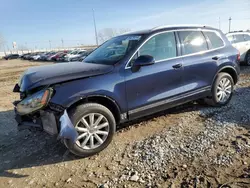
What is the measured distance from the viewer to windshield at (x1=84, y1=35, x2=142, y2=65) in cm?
377

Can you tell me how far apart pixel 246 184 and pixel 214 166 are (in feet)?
1.43

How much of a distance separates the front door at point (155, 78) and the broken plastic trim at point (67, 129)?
1021mm

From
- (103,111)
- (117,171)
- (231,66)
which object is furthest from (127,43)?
(231,66)

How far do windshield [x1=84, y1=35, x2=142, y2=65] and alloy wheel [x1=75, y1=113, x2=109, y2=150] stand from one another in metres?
0.95

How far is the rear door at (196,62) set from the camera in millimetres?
4285

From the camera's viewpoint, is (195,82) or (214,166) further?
(195,82)

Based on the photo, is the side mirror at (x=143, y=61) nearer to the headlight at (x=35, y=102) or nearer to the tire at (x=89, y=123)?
the tire at (x=89, y=123)

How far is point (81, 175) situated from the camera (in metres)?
2.94

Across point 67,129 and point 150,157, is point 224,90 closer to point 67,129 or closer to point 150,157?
point 150,157

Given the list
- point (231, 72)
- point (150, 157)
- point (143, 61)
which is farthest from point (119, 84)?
point (231, 72)

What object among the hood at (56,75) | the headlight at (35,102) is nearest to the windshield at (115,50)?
the hood at (56,75)

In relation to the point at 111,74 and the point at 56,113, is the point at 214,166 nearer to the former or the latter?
the point at 111,74

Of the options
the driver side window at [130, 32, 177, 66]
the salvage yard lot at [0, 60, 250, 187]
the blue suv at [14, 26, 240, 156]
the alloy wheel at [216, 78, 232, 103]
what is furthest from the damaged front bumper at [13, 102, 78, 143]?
the alloy wheel at [216, 78, 232, 103]

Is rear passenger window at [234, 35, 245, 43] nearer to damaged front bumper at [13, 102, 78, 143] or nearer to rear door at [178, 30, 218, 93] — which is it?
rear door at [178, 30, 218, 93]
